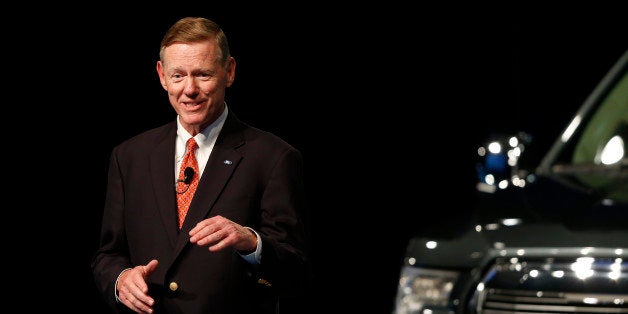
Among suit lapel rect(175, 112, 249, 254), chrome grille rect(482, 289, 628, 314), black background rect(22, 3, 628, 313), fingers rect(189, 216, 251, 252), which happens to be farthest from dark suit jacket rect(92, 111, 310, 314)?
black background rect(22, 3, 628, 313)

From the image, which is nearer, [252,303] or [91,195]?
[252,303]

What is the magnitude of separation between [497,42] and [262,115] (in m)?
5.16

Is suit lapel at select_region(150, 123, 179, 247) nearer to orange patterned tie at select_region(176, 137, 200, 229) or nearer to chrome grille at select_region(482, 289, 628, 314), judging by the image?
orange patterned tie at select_region(176, 137, 200, 229)

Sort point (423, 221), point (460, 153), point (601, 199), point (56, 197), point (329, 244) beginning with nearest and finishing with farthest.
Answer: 1. point (601, 199)
2. point (56, 197)
3. point (329, 244)
4. point (423, 221)
5. point (460, 153)

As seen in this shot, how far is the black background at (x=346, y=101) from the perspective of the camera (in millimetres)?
8516

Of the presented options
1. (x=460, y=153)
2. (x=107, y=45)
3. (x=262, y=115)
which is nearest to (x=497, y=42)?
(x=460, y=153)

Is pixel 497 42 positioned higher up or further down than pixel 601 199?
higher up

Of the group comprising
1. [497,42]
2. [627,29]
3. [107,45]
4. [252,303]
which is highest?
[627,29]

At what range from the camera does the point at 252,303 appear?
3516mm

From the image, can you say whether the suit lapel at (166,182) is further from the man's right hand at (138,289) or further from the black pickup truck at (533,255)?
the black pickup truck at (533,255)

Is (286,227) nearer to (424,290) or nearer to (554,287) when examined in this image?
(424,290)

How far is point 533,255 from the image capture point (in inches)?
144

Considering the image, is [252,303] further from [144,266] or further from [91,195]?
[91,195]

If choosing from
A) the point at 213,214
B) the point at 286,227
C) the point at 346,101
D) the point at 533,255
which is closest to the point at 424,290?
the point at 533,255
